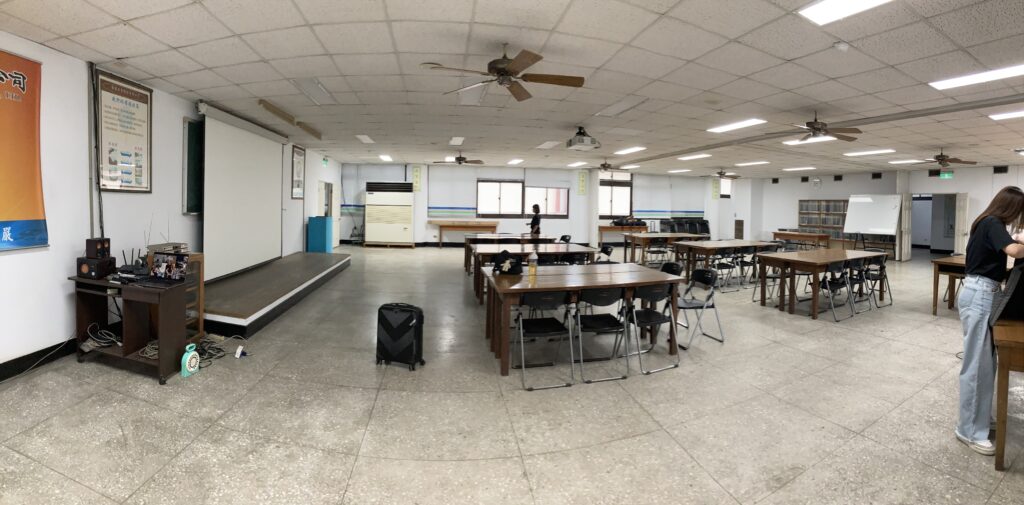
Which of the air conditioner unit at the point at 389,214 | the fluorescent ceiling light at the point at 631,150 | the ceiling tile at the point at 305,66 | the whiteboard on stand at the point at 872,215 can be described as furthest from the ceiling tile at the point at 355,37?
the whiteboard on stand at the point at 872,215

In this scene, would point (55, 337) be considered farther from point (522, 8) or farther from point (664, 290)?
point (664, 290)

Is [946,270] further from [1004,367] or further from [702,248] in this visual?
[1004,367]

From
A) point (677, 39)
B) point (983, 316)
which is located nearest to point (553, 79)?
point (677, 39)

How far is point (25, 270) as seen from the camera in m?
3.35

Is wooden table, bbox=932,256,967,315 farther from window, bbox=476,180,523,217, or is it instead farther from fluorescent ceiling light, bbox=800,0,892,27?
window, bbox=476,180,523,217

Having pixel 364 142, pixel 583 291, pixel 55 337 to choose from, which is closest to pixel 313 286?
pixel 55 337

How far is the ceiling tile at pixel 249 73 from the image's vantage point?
13.6 feet

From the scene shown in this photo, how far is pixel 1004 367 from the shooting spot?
2168 mm

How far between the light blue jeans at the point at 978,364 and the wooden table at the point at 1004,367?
16cm

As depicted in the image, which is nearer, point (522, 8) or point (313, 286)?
point (522, 8)

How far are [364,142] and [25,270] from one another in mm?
6137

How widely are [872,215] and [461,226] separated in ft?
42.4

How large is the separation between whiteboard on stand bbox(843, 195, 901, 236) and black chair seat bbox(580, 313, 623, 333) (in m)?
13.1

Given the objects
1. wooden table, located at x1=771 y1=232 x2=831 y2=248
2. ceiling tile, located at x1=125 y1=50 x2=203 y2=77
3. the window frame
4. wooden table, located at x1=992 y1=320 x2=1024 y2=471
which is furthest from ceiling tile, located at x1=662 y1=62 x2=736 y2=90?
wooden table, located at x1=771 y1=232 x2=831 y2=248
